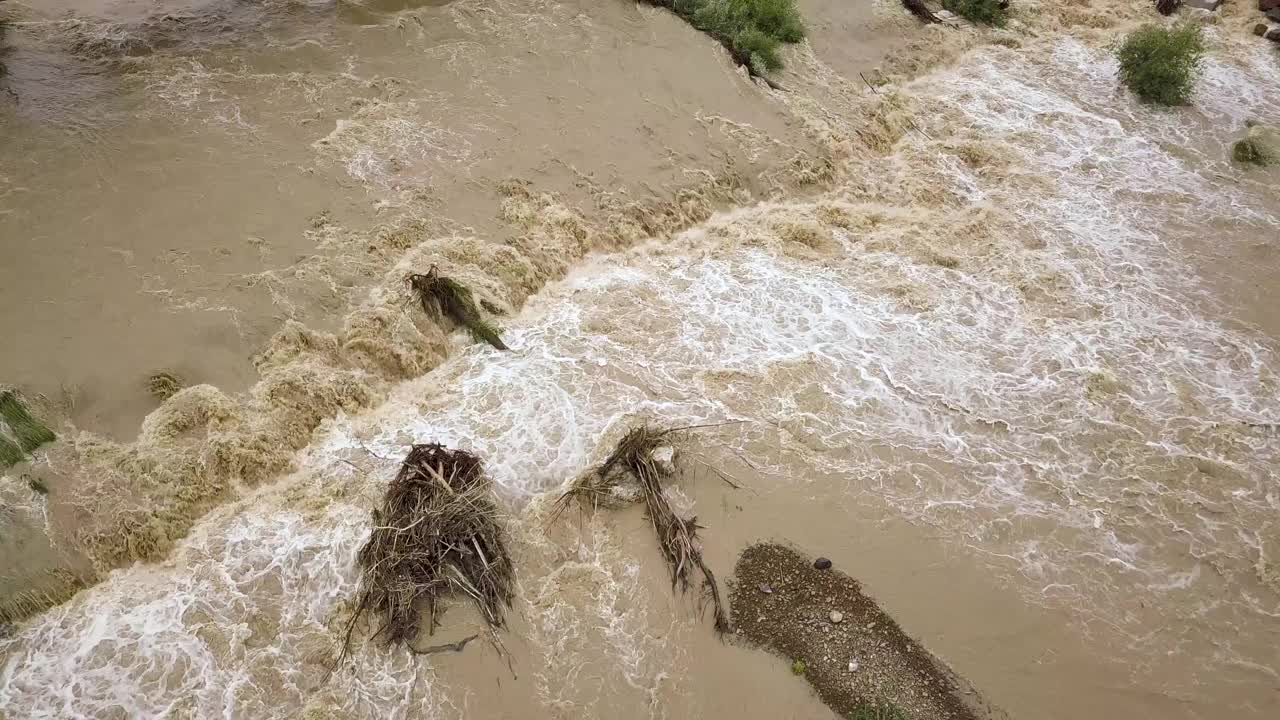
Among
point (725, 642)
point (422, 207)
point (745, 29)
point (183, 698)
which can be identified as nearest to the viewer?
point (183, 698)

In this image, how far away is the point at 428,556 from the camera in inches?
245

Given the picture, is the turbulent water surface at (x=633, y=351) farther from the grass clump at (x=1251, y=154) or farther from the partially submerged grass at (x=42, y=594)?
the grass clump at (x=1251, y=154)

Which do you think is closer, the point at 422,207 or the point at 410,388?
the point at 410,388

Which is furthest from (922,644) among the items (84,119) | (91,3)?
(91,3)

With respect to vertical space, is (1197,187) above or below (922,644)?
above

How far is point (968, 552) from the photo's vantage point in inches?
269

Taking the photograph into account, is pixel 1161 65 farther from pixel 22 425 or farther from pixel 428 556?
pixel 22 425

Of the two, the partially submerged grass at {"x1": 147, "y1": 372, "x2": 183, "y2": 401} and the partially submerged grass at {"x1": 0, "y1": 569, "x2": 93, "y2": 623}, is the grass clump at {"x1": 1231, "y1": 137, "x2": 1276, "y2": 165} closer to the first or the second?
the partially submerged grass at {"x1": 147, "y1": 372, "x2": 183, "y2": 401}

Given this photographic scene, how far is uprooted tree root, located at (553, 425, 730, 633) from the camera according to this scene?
21.1ft

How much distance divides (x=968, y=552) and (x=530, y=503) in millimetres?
4196

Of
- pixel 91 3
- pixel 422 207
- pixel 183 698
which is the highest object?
pixel 91 3

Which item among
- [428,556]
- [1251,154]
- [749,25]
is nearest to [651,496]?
[428,556]

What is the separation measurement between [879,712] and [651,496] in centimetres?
258

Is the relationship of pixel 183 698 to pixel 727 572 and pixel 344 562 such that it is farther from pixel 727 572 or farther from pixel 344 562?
pixel 727 572
